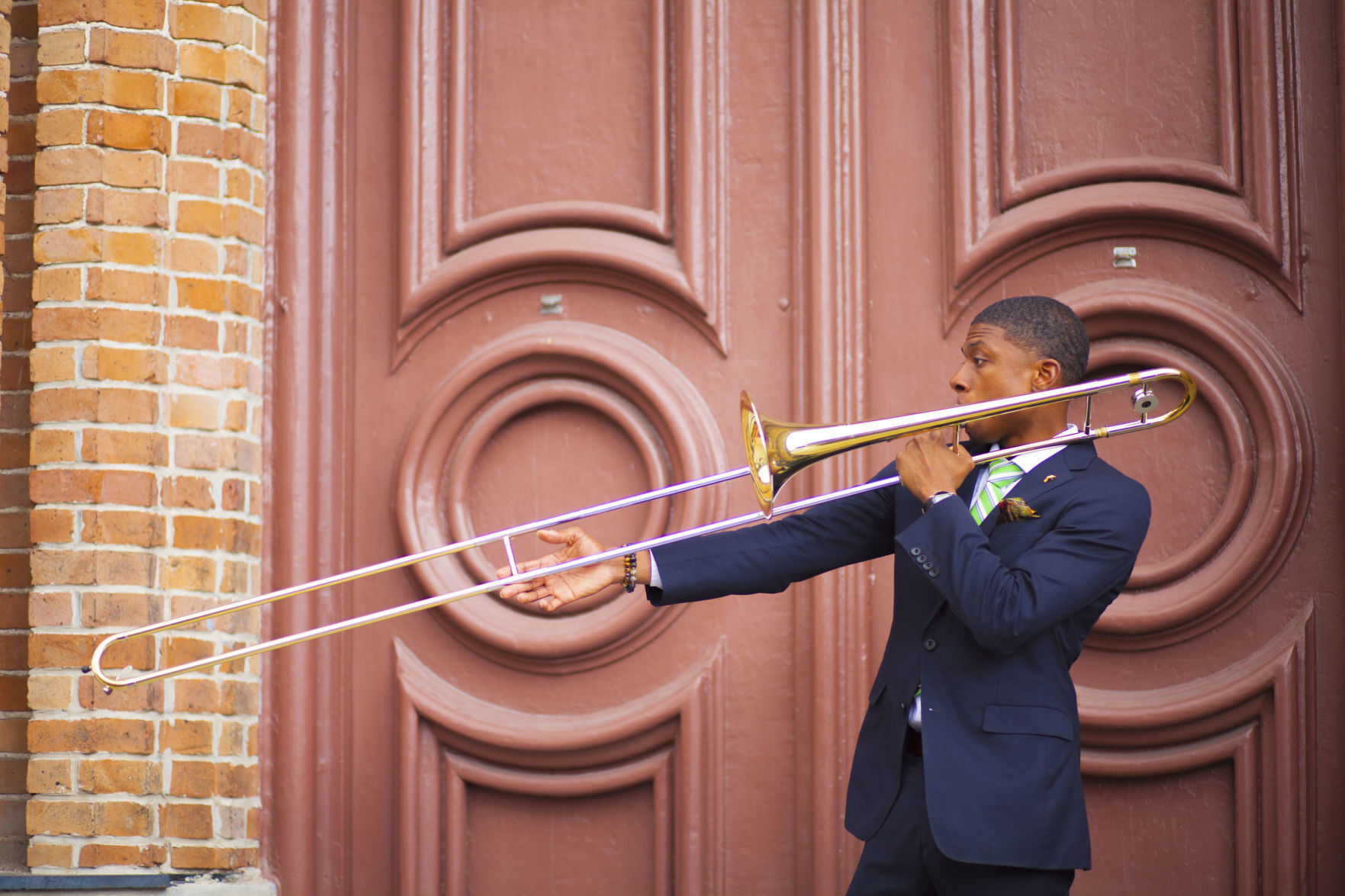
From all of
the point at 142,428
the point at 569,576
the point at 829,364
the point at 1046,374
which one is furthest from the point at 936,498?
the point at 142,428

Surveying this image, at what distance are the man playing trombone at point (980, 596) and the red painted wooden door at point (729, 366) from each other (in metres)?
A: 0.58

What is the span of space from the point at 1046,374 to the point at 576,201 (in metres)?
1.34

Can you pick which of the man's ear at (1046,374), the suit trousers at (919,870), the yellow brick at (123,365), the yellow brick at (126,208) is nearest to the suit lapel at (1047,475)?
the man's ear at (1046,374)

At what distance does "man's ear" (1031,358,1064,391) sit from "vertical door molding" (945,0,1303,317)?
2.49ft

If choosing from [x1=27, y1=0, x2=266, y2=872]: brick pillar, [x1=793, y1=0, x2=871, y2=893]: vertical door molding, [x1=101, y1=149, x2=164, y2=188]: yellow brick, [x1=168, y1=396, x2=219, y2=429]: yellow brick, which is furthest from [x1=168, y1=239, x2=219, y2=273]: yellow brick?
[x1=793, y1=0, x2=871, y2=893]: vertical door molding

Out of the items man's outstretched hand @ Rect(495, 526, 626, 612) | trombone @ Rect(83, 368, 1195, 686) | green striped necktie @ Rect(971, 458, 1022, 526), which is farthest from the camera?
man's outstretched hand @ Rect(495, 526, 626, 612)

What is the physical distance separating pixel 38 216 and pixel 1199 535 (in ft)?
9.11

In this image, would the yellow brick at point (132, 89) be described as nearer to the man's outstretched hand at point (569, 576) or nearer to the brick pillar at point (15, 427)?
the brick pillar at point (15, 427)

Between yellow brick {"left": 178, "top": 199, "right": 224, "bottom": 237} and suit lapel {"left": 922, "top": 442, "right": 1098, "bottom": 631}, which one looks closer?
suit lapel {"left": 922, "top": 442, "right": 1098, "bottom": 631}

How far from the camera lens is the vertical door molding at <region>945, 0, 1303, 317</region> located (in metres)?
3.13

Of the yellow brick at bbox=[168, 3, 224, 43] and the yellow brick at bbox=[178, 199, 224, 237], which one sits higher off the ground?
the yellow brick at bbox=[168, 3, 224, 43]

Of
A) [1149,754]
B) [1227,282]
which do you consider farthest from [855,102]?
[1149,754]

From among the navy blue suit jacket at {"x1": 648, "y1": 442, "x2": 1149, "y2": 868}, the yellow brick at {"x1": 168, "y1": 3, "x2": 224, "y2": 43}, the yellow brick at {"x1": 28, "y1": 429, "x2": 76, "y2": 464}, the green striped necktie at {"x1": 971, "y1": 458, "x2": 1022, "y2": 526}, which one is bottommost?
the navy blue suit jacket at {"x1": 648, "y1": 442, "x2": 1149, "y2": 868}

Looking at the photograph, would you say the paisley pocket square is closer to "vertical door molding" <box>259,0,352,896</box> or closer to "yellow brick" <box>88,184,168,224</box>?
"vertical door molding" <box>259,0,352,896</box>
